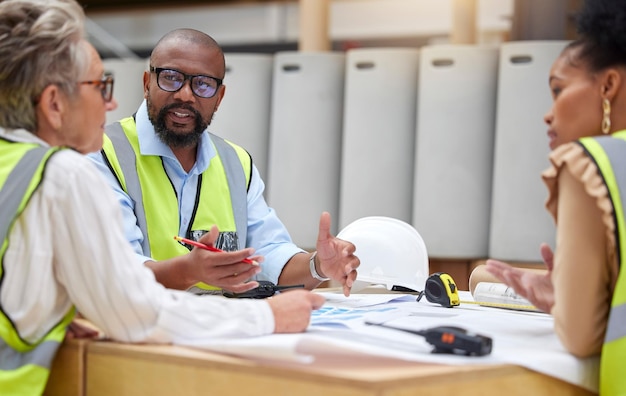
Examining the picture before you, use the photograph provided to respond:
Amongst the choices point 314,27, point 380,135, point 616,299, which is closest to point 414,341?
point 616,299

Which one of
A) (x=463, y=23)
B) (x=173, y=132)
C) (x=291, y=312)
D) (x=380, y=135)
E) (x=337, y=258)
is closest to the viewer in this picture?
(x=291, y=312)

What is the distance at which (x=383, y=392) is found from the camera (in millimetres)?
1157

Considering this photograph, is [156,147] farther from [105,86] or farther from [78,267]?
[78,267]

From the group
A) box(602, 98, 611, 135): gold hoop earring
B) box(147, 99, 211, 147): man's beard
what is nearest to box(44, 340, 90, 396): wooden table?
box(602, 98, 611, 135): gold hoop earring

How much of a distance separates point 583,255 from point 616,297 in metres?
0.08

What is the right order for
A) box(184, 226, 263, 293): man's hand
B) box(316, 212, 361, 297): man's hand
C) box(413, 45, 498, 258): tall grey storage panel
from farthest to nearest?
1. box(413, 45, 498, 258): tall grey storage panel
2. box(316, 212, 361, 297): man's hand
3. box(184, 226, 263, 293): man's hand

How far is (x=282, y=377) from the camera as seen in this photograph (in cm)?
124

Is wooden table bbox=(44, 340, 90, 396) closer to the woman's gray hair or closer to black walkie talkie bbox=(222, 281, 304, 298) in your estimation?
the woman's gray hair

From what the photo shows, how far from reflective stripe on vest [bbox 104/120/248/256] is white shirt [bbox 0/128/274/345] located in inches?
35.9

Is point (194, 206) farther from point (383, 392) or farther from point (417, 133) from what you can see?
point (417, 133)

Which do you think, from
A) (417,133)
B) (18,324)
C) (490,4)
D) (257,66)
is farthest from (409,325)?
(490,4)

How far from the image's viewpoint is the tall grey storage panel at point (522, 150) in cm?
361

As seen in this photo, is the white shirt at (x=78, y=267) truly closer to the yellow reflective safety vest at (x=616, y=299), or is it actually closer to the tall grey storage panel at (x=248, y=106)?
the yellow reflective safety vest at (x=616, y=299)

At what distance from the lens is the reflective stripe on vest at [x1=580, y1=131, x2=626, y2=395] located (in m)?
1.42
